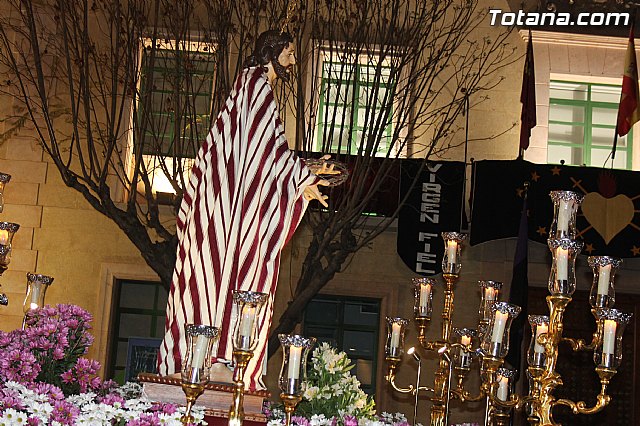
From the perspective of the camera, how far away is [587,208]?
474 inches

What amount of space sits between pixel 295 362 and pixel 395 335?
246cm

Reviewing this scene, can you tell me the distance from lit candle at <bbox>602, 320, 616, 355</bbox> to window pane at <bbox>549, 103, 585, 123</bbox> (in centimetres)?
866

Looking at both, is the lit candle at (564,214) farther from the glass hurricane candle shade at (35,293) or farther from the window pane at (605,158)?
the window pane at (605,158)

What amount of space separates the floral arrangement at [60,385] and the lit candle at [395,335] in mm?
1569

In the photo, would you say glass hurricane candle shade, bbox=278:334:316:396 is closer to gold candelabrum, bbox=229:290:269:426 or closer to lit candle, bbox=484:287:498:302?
gold candelabrum, bbox=229:290:269:426

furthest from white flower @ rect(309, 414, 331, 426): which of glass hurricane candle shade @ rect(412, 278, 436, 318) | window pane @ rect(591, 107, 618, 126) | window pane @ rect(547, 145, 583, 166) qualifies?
window pane @ rect(591, 107, 618, 126)

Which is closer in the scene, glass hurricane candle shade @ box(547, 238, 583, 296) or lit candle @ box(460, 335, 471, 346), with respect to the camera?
glass hurricane candle shade @ box(547, 238, 583, 296)

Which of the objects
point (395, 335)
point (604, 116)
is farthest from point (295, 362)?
point (604, 116)

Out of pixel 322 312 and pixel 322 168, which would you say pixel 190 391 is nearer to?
pixel 322 168

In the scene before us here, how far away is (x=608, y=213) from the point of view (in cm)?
1198

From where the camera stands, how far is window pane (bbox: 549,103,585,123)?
44.0ft

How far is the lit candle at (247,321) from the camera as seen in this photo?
432 centimetres

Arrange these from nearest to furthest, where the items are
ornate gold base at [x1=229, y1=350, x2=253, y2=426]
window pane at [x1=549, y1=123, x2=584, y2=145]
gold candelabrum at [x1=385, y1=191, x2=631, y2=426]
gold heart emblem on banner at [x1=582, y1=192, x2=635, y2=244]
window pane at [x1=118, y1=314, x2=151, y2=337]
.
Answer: ornate gold base at [x1=229, y1=350, x2=253, y2=426], gold candelabrum at [x1=385, y1=191, x2=631, y2=426], gold heart emblem on banner at [x1=582, y1=192, x2=635, y2=244], window pane at [x1=118, y1=314, x2=151, y2=337], window pane at [x1=549, y1=123, x2=584, y2=145]

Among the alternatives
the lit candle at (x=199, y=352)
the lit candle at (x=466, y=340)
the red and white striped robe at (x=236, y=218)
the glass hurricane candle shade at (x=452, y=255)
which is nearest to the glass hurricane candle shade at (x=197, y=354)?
the lit candle at (x=199, y=352)
